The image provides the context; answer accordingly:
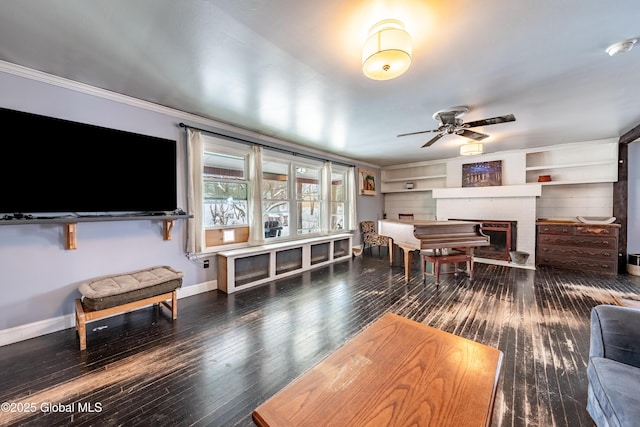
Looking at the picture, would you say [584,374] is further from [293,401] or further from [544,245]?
[544,245]

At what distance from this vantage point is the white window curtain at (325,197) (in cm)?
562

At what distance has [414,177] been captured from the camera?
7.12 metres

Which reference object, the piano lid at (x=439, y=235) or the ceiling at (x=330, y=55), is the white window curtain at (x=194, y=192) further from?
the piano lid at (x=439, y=235)

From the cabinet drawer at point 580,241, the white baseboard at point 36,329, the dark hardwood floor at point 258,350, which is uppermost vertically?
the cabinet drawer at point 580,241

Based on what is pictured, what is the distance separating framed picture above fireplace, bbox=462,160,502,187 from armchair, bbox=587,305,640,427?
4.79m

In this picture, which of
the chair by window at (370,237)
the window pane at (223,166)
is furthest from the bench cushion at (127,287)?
the chair by window at (370,237)

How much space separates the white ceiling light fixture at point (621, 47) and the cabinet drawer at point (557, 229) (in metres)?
3.94

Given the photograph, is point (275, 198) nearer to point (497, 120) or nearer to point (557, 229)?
point (497, 120)

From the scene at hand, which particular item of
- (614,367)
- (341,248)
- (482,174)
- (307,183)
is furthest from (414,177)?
(614,367)

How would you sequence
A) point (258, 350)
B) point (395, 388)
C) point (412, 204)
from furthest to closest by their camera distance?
1. point (412, 204)
2. point (258, 350)
3. point (395, 388)

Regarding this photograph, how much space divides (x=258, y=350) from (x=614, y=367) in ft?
7.52

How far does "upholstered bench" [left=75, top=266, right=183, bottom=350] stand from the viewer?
2.18 metres

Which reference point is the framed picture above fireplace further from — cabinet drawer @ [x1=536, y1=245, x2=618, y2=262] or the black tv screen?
the black tv screen

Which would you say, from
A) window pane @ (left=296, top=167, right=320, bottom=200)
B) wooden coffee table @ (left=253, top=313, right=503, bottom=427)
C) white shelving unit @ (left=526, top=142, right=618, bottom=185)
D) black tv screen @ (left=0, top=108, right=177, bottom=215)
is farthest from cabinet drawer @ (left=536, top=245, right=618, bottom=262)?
black tv screen @ (left=0, top=108, right=177, bottom=215)
